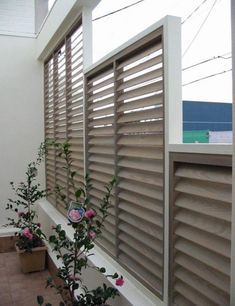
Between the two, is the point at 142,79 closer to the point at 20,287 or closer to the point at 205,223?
the point at 205,223

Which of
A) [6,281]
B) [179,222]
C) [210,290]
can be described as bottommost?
[6,281]

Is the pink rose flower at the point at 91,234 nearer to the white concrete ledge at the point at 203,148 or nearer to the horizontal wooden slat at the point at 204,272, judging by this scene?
the horizontal wooden slat at the point at 204,272

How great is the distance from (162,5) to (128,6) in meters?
0.60

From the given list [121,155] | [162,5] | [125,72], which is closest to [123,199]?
[121,155]

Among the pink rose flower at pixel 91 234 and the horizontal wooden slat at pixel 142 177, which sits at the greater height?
the horizontal wooden slat at pixel 142 177

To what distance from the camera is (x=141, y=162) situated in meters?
1.91

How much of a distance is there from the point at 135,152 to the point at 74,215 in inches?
19.2

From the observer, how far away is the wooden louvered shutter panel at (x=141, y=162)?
5.60 ft

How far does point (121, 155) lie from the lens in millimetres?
2115

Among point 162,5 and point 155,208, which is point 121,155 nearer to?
point 155,208

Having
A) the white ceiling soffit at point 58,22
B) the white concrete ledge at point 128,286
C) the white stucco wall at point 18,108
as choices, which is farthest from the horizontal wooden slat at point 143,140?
the white stucco wall at point 18,108

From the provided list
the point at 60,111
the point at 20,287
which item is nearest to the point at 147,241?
the point at 20,287

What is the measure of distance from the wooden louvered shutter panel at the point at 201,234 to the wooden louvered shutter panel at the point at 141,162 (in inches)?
6.5

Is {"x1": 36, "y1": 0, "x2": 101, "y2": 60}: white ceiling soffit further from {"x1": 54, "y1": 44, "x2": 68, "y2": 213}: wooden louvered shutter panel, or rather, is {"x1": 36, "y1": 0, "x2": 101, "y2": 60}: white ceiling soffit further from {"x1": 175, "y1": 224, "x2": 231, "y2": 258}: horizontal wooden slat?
{"x1": 175, "y1": 224, "x2": 231, "y2": 258}: horizontal wooden slat
